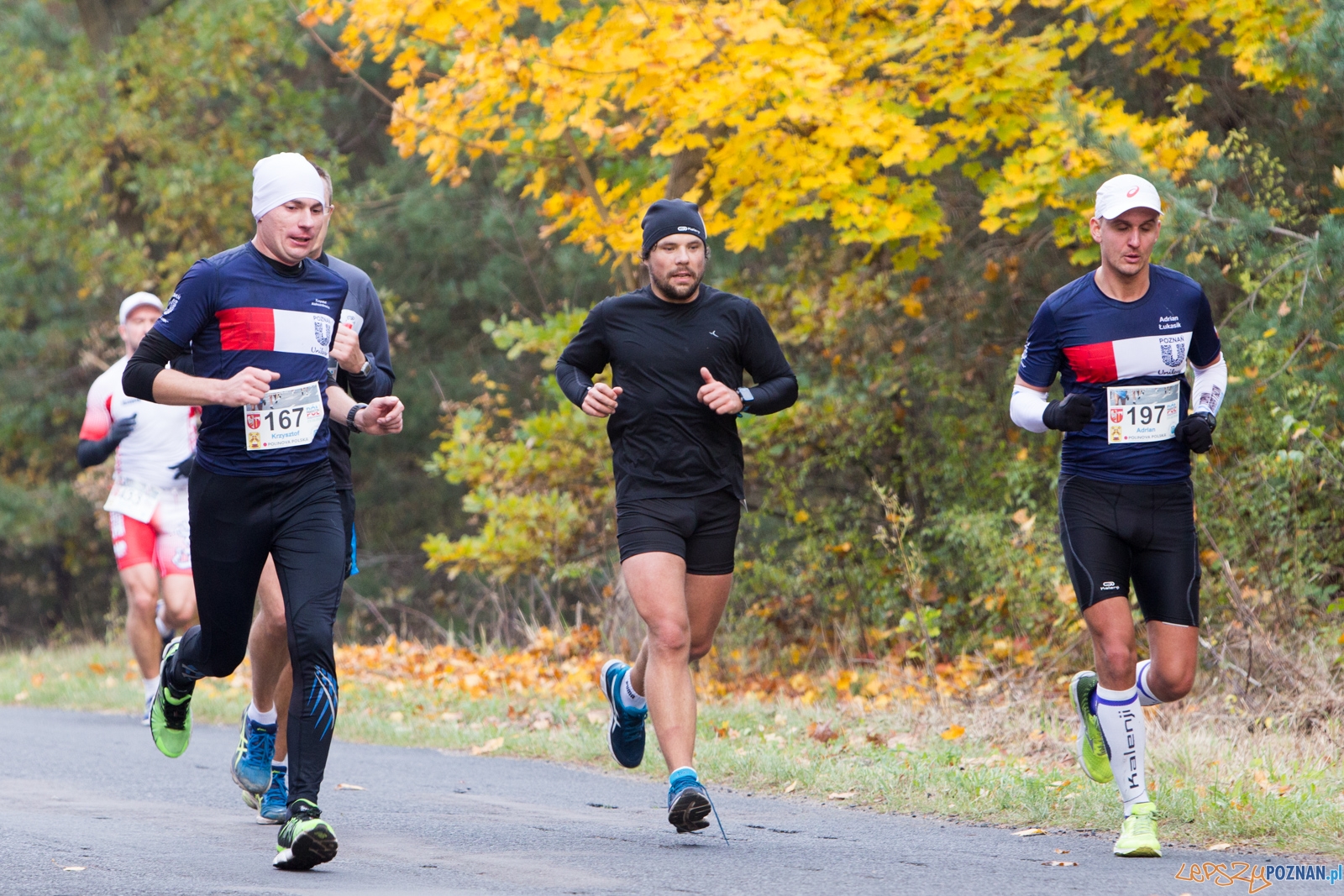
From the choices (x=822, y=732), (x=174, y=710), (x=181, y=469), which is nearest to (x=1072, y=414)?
(x=822, y=732)

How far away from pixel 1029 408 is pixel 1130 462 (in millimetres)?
423

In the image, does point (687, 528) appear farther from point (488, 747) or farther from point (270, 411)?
point (488, 747)

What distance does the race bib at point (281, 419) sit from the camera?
17.1 feet

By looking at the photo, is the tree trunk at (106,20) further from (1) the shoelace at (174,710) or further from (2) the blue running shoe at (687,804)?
(2) the blue running shoe at (687,804)

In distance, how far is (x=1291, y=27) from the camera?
29.3 ft

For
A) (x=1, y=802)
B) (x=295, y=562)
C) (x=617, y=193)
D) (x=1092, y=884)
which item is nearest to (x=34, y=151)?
(x=617, y=193)

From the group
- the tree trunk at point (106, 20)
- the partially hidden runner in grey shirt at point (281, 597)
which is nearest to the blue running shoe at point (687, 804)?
the partially hidden runner in grey shirt at point (281, 597)

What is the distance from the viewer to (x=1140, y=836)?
5.23 m

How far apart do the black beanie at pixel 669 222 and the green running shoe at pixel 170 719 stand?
95.8 inches

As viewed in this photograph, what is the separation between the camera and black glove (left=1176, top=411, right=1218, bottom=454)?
17.7 feet

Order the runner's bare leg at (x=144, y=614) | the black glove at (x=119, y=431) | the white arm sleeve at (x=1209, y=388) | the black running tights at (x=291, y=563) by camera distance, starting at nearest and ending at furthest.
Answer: the black running tights at (x=291, y=563) < the white arm sleeve at (x=1209, y=388) < the black glove at (x=119, y=431) < the runner's bare leg at (x=144, y=614)

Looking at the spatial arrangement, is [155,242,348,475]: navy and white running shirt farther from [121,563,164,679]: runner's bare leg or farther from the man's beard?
[121,563,164,679]: runner's bare leg

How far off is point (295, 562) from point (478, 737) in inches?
166

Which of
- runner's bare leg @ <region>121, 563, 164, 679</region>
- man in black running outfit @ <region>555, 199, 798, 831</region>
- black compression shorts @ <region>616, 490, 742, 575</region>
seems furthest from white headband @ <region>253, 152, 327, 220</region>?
runner's bare leg @ <region>121, 563, 164, 679</region>
